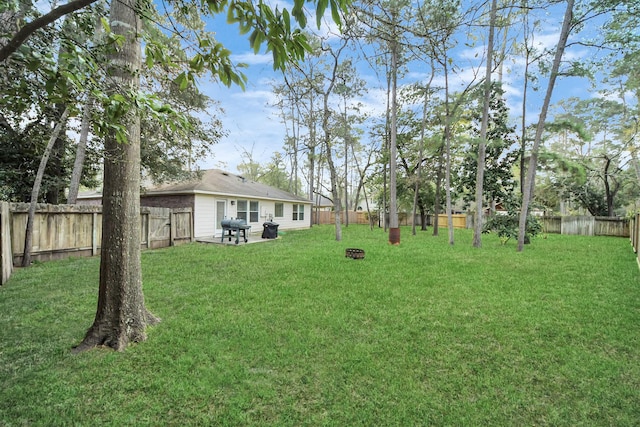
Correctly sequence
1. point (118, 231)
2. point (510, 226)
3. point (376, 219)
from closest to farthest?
point (118, 231) → point (510, 226) → point (376, 219)

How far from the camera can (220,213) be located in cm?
1362

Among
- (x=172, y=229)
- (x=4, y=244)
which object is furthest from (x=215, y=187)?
(x=4, y=244)

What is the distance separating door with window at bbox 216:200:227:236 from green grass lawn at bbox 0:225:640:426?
8040mm

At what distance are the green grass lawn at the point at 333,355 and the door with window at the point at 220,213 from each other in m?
8.04

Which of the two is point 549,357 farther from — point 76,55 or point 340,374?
point 76,55

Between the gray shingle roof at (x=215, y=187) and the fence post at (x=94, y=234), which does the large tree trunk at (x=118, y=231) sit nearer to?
the fence post at (x=94, y=234)

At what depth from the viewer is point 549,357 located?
2.83 m

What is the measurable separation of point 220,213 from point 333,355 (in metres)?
11.9

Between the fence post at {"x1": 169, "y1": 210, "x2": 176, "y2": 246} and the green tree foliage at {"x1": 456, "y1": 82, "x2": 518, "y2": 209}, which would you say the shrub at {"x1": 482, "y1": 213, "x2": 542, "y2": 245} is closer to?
the green tree foliage at {"x1": 456, "y1": 82, "x2": 518, "y2": 209}

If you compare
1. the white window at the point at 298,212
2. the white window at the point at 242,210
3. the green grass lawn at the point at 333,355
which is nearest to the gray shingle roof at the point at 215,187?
the white window at the point at 242,210

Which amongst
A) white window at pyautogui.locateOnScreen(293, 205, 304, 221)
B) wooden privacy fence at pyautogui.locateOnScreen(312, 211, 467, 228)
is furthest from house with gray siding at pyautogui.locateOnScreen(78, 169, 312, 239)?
wooden privacy fence at pyautogui.locateOnScreen(312, 211, 467, 228)

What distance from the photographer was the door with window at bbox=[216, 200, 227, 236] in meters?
13.4

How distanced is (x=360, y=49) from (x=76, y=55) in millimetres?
2331

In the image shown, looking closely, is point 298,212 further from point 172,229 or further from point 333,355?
point 333,355
